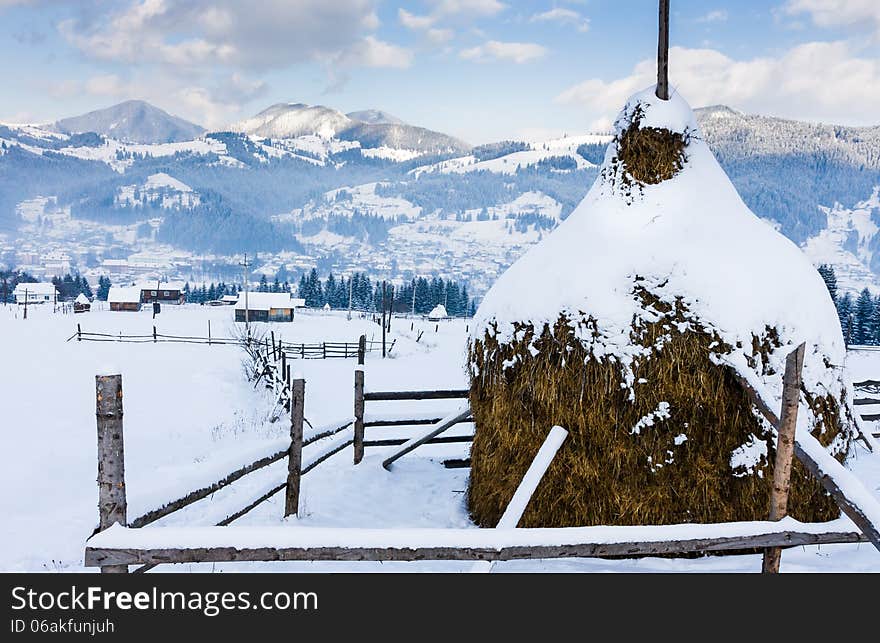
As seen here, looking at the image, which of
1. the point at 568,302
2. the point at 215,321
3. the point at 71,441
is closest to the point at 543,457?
the point at 568,302

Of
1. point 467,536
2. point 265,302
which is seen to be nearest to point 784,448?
point 467,536

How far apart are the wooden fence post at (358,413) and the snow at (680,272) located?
2.43 meters

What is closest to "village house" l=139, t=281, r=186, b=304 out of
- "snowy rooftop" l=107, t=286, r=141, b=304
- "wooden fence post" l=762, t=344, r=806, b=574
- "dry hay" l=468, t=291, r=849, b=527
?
"snowy rooftop" l=107, t=286, r=141, b=304

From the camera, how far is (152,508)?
3.59 metres

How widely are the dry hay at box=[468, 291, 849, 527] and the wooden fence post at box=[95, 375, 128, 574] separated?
10.8 feet

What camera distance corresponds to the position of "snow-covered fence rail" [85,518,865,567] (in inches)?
118

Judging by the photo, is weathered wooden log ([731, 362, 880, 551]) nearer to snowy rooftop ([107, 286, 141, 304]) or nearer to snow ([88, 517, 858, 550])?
snow ([88, 517, 858, 550])

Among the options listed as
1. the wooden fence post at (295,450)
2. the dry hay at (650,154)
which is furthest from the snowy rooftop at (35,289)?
the dry hay at (650,154)

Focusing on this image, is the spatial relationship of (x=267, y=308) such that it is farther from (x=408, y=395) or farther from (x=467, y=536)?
(x=467, y=536)

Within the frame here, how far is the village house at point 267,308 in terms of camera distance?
69625 mm

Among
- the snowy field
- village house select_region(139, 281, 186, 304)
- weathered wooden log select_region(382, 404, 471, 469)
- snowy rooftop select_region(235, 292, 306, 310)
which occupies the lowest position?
the snowy field

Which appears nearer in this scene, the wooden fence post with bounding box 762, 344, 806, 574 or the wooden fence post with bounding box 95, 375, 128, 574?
the wooden fence post with bounding box 95, 375, 128, 574

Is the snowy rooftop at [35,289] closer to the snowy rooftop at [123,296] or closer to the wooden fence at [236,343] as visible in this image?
the snowy rooftop at [123,296]

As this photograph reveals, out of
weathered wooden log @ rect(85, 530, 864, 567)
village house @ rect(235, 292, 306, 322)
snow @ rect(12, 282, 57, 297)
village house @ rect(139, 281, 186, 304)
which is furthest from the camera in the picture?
snow @ rect(12, 282, 57, 297)
